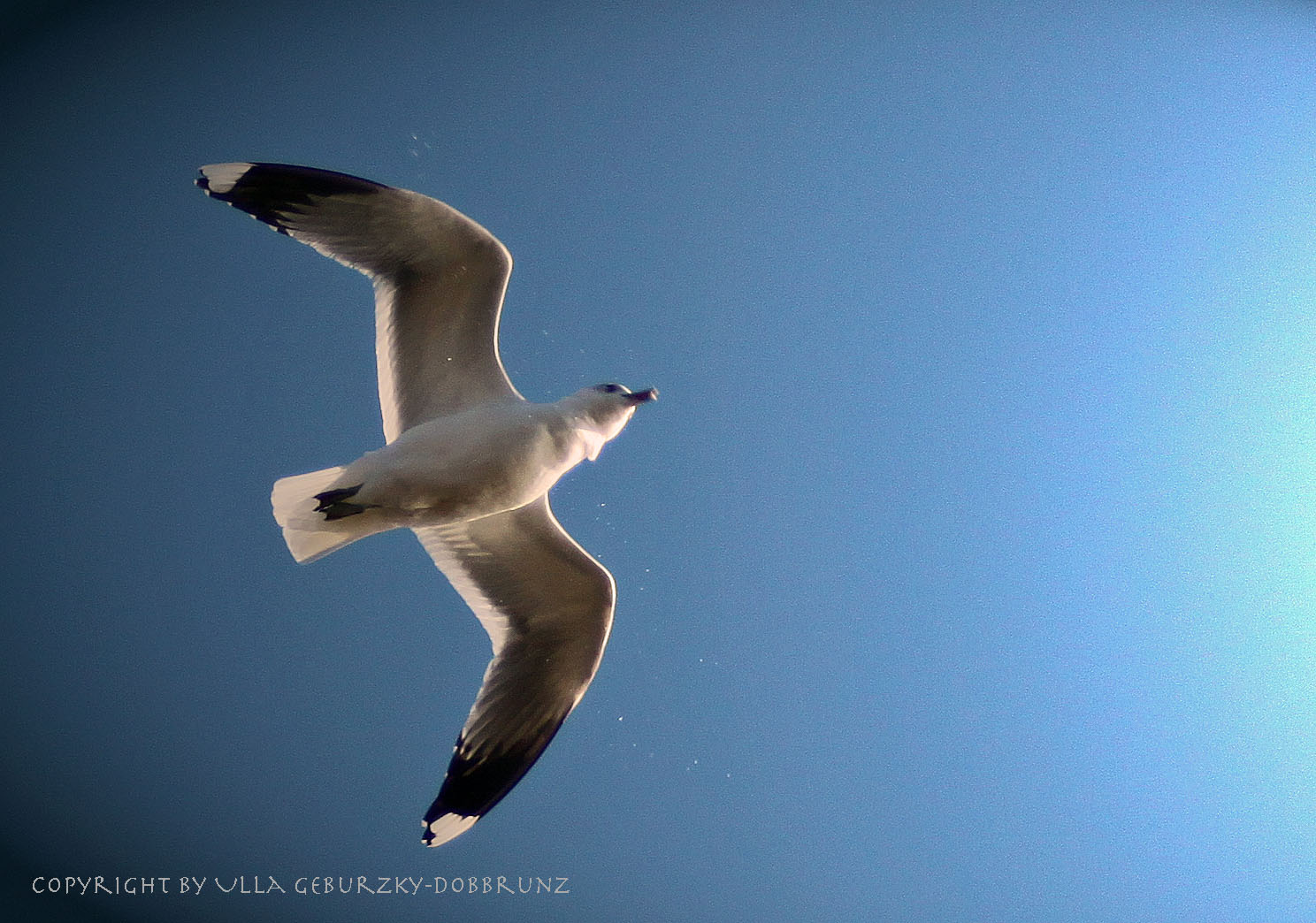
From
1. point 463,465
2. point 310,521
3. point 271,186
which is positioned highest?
point 271,186

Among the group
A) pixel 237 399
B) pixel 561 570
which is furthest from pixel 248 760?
pixel 561 570

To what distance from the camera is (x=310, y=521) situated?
1.76 metres

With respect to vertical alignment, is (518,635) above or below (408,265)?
→ below

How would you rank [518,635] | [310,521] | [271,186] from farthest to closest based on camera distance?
[518,635] → [271,186] → [310,521]

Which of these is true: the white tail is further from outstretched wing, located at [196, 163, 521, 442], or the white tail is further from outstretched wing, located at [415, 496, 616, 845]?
outstretched wing, located at [415, 496, 616, 845]

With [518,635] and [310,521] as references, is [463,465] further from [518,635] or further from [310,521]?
[518,635]

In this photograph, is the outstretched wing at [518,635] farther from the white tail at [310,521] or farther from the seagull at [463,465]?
the white tail at [310,521]

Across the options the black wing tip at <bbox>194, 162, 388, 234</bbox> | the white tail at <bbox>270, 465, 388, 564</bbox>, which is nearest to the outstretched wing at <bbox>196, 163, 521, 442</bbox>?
the black wing tip at <bbox>194, 162, 388, 234</bbox>

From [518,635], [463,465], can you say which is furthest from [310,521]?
[518,635]

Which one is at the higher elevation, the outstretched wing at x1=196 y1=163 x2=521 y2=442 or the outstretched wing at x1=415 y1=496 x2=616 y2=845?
the outstretched wing at x1=196 y1=163 x2=521 y2=442

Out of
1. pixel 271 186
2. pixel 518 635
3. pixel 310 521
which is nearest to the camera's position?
pixel 310 521

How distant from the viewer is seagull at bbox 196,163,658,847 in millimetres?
1785

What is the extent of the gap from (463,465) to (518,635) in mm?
477

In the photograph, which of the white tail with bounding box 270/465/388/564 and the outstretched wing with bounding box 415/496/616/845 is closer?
the white tail with bounding box 270/465/388/564
